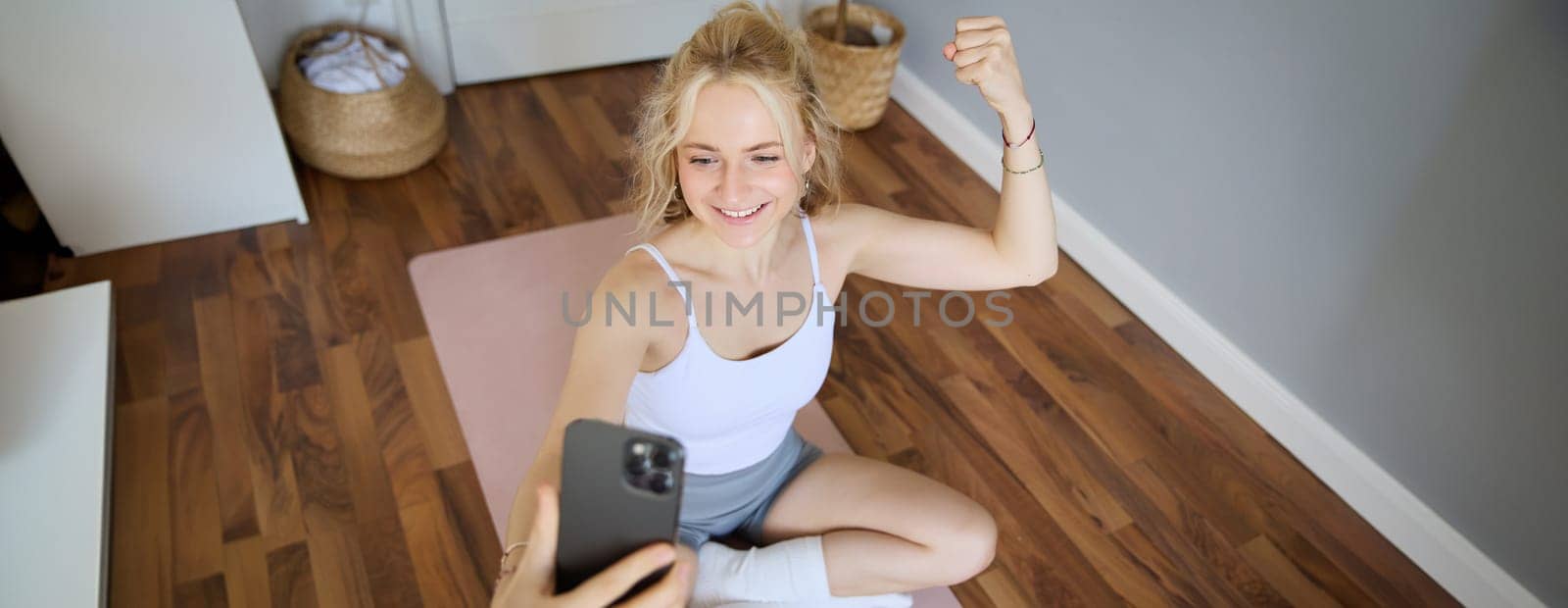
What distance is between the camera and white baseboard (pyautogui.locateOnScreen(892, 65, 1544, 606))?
1635mm

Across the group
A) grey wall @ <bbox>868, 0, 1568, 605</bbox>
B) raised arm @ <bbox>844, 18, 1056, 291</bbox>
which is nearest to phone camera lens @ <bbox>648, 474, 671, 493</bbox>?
raised arm @ <bbox>844, 18, 1056, 291</bbox>

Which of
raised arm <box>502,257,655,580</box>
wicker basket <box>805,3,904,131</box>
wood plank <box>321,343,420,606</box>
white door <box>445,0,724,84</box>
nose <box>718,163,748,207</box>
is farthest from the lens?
white door <box>445,0,724,84</box>

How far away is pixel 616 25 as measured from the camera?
280 centimetres

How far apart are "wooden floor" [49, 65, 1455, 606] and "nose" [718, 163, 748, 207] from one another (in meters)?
0.77

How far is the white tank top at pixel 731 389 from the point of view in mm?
1216

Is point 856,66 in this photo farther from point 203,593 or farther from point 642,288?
point 203,593

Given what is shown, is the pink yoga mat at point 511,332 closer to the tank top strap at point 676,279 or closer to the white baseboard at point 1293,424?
the tank top strap at point 676,279

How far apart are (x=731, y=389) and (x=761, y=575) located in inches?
10.9

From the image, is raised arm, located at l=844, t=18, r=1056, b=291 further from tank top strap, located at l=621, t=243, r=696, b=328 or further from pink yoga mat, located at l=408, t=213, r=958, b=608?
pink yoga mat, located at l=408, t=213, r=958, b=608

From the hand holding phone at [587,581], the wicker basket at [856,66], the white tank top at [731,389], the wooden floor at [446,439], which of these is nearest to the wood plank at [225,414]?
the wooden floor at [446,439]

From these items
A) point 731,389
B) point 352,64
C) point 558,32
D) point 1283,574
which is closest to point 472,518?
point 731,389

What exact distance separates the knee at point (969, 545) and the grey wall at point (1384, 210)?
74cm

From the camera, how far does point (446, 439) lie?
1.77m

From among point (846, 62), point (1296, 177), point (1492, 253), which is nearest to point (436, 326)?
point (846, 62)
